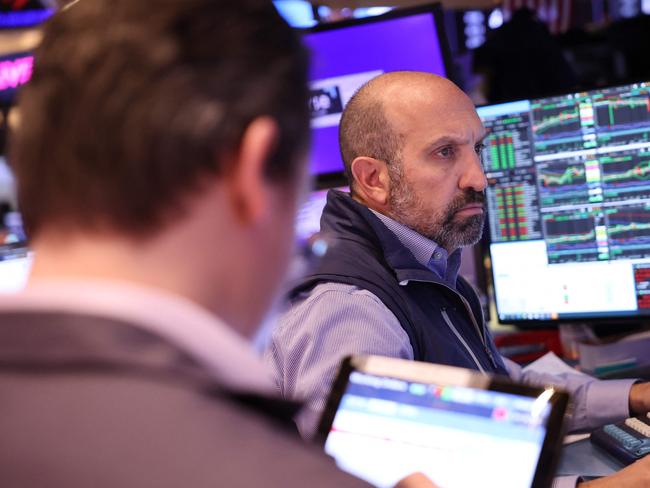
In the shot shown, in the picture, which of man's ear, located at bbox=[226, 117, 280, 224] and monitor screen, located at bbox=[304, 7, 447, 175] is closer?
man's ear, located at bbox=[226, 117, 280, 224]

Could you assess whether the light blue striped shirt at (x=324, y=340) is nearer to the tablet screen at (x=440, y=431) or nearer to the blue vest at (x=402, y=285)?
the blue vest at (x=402, y=285)

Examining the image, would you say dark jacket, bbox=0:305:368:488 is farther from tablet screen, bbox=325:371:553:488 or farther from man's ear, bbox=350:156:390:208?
man's ear, bbox=350:156:390:208

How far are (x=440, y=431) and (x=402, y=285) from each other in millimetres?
662

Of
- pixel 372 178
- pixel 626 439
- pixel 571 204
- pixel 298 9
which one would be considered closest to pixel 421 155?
pixel 372 178

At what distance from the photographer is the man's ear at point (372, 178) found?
5.42ft

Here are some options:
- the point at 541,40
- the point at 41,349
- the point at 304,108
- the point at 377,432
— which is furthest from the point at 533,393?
the point at 541,40

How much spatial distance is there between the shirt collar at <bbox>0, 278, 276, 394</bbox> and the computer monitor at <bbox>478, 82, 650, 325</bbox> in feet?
4.94

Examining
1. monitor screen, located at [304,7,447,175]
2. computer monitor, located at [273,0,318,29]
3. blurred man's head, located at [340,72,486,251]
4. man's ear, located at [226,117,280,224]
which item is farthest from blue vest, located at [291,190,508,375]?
computer monitor, located at [273,0,318,29]

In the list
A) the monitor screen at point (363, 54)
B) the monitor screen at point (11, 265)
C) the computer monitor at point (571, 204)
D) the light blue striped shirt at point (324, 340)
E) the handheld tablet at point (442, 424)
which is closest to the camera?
the handheld tablet at point (442, 424)

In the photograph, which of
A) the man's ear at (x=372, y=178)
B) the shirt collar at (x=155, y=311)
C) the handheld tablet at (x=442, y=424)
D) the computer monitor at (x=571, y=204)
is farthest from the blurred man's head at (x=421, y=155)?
the shirt collar at (x=155, y=311)

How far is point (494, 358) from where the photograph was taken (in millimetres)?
1626

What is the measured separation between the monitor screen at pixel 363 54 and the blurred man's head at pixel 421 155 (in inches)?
14.3

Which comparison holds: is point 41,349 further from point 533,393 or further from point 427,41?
point 427,41

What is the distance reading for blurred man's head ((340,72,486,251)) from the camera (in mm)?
1621
